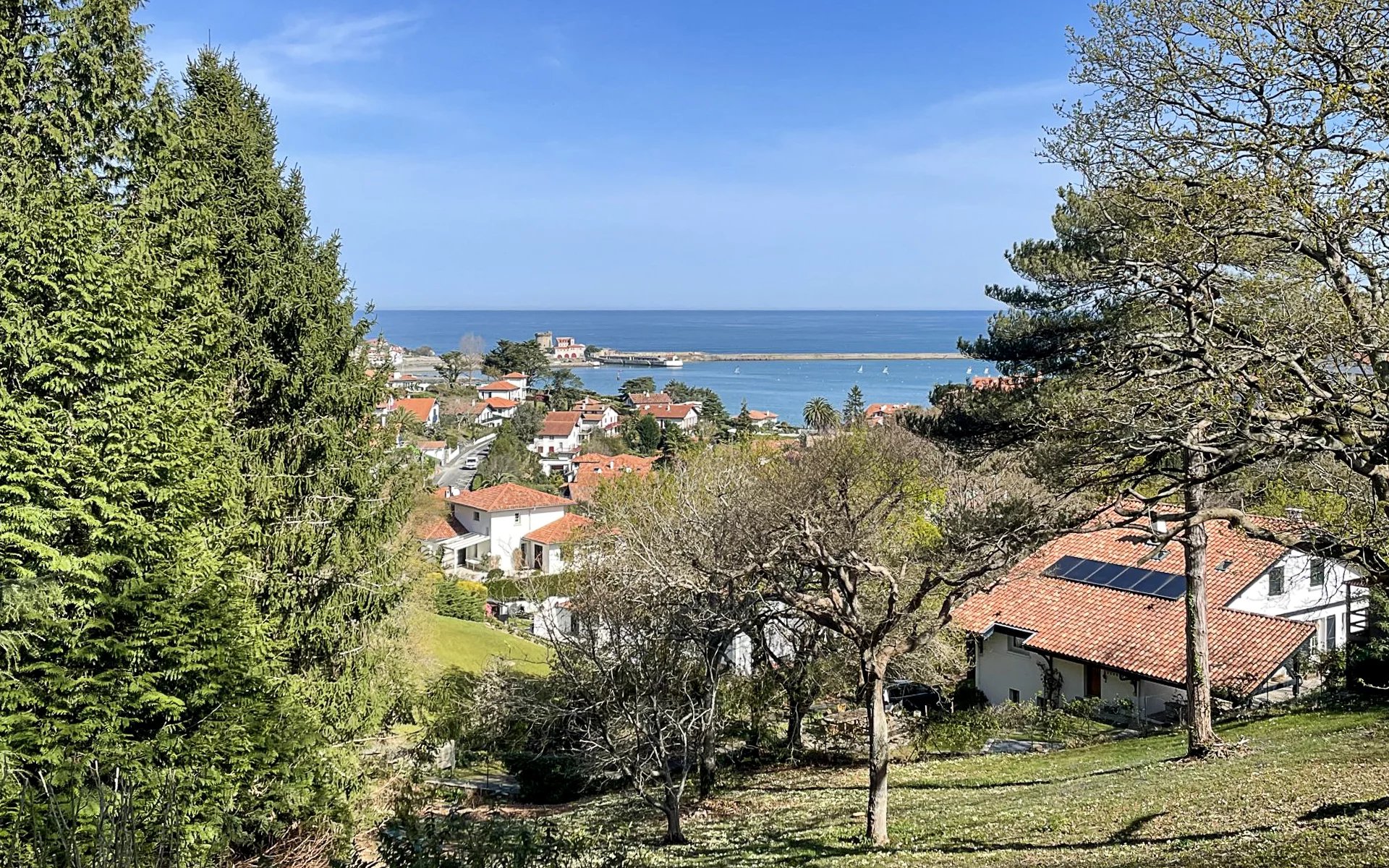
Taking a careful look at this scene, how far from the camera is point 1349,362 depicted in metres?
6.62

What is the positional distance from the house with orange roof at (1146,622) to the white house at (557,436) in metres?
57.4

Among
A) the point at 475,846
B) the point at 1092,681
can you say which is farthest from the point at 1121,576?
the point at 475,846

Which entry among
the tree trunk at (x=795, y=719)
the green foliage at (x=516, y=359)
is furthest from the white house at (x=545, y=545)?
the green foliage at (x=516, y=359)

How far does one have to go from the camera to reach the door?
827 inches

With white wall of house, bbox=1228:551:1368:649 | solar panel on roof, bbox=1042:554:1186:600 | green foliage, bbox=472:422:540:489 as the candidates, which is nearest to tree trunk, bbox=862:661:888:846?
solar panel on roof, bbox=1042:554:1186:600

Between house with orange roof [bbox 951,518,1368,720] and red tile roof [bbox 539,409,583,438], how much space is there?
5918 cm

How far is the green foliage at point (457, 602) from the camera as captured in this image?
33062mm

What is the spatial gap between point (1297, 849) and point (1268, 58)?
6352mm

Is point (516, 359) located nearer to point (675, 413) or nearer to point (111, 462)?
point (675, 413)

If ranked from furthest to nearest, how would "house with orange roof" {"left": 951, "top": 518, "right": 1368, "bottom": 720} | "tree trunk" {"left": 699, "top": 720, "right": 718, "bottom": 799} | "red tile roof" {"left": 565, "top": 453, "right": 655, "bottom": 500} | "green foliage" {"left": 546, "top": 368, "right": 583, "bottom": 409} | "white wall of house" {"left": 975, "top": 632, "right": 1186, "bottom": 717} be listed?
1. "green foliage" {"left": 546, "top": 368, "right": 583, "bottom": 409}
2. "red tile roof" {"left": 565, "top": 453, "right": 655, "bottom": 500}
3. "white wall of house" {"left": 975, "top": 632, "right": 1186, "bottom": 717}
4. "house with orange roof" {"left": 951, "top": 518, "right": 1368, "bottom": 720}
5. "tree trunk" {"left": 699, "top": 720, "right": 718, "bottom": 799}

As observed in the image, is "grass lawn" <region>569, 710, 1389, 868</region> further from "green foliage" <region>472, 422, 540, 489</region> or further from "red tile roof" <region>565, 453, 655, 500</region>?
"green foliage" <region>472, 422, 540, 489</region>

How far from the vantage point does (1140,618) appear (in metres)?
21.3

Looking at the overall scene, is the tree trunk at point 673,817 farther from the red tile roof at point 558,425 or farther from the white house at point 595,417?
the white house at point 595,417

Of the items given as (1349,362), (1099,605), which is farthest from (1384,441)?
(1099,605)
